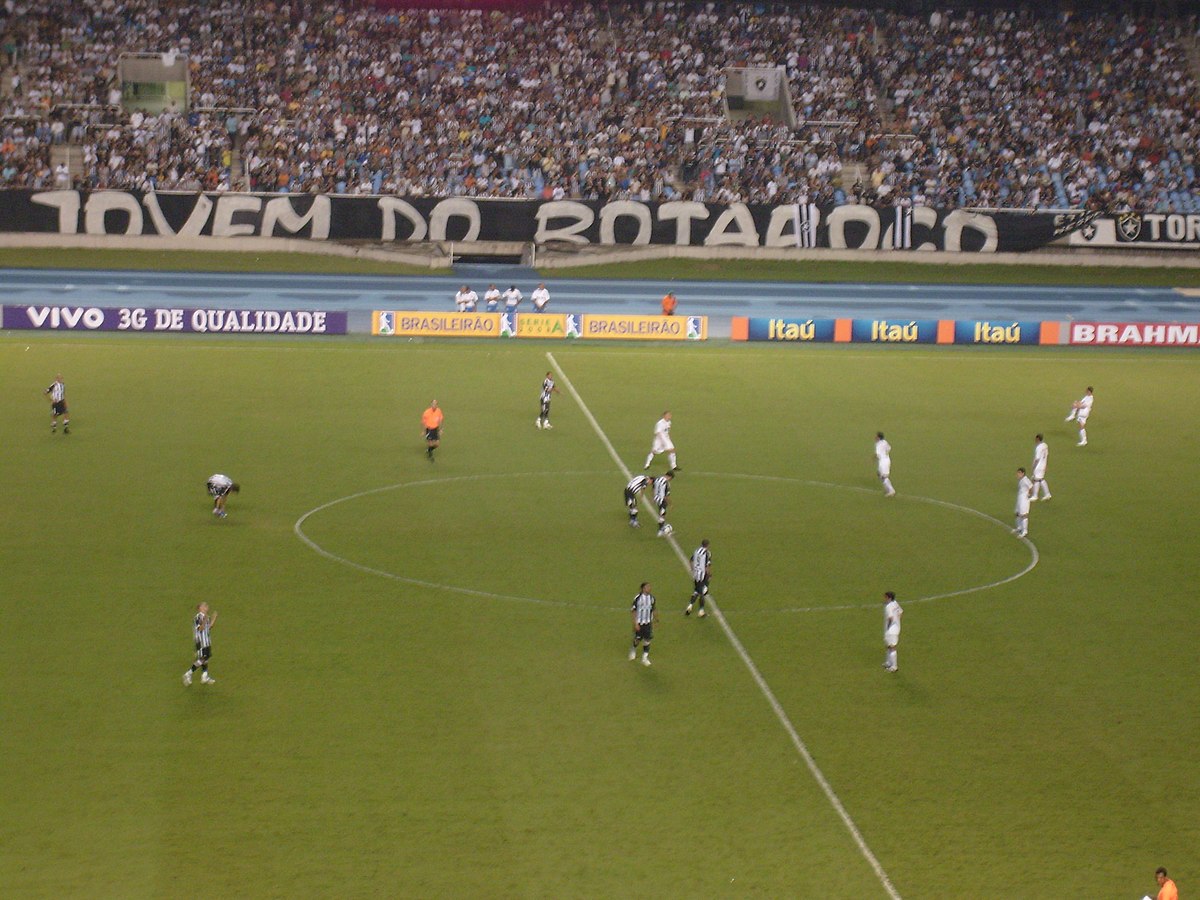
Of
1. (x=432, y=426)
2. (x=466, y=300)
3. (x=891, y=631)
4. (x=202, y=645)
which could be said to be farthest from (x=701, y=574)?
(x=466, y=300)

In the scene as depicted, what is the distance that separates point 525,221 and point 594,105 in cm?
808

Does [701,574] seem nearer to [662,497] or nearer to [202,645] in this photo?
[662,497]

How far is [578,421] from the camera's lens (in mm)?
34531

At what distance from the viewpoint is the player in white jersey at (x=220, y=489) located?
2489cm

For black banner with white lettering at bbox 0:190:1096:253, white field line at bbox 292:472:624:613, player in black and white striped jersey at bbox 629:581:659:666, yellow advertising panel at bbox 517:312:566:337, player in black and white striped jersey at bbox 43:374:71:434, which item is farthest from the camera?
black banner with white lettering at bbox 0:190:1096:253

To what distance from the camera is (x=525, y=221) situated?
57250 mm

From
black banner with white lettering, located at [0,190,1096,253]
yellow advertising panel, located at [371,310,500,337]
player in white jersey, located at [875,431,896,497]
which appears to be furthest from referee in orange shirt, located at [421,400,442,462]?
black banner with white lettering, located at [0,190,1096,253]

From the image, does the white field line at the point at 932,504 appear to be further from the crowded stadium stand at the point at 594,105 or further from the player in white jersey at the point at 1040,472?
the crowded stadium stand at the point at 594,105

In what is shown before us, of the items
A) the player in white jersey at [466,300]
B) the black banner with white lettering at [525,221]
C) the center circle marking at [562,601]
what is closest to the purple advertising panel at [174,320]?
the player in white jersey at [466,300]

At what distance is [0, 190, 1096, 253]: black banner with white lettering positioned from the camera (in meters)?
55.6

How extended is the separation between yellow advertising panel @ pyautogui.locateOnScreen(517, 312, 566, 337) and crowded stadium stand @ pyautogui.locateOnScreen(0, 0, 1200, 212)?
13.2 m

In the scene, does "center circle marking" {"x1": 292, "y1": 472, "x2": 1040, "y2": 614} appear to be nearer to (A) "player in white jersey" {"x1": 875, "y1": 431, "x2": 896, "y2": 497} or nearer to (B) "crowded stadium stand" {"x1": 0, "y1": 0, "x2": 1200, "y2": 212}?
(A) "player in white jersey" {"x1": 875, "y1": 431, "x2": 896, "y2": 497}

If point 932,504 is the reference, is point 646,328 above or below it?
above

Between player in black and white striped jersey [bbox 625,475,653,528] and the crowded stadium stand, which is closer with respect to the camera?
player in black and white striped jersey [bbox 625,475,653,528]
